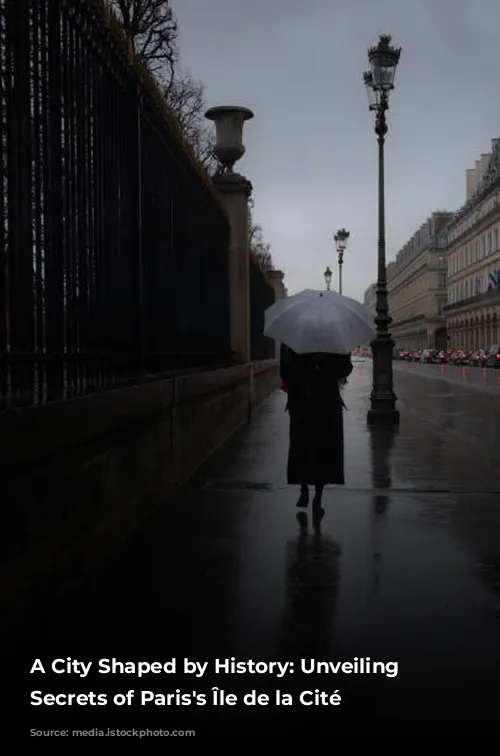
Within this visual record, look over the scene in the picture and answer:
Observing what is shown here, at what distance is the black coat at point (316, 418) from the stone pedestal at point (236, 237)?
289 inches

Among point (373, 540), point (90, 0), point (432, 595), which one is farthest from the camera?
point (373, 540)

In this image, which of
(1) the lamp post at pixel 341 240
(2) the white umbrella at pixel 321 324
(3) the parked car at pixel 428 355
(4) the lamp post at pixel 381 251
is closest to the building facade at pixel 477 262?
(3) the parked car at pixel 428 355

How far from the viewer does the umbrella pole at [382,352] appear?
15750 mm

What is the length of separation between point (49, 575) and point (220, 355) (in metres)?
8.28

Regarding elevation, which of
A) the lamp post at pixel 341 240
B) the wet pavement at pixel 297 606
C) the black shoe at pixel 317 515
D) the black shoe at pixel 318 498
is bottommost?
the wet pavement at pixel 297 606

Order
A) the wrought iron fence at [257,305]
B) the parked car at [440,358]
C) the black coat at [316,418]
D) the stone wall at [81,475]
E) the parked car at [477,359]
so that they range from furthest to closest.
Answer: the parked car at [440,358], the parked car at [477,359], the wrought iron fence at [257,305], the black coat at [316,418], the stone wall at [81,475]

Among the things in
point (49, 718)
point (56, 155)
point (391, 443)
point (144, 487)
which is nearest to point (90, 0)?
point (56, 155)

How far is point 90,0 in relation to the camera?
18.2 ft

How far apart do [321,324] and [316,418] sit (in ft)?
2.52

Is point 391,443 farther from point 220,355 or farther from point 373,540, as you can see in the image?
point 373,540

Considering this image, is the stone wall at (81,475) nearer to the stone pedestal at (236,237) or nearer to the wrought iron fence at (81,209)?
the wrought iron fence at (81,209)

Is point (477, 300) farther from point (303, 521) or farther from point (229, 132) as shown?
point (303, 521)

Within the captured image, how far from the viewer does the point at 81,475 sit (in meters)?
4.89

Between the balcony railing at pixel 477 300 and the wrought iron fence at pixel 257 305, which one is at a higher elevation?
the balcony railing at pixel 477 300
